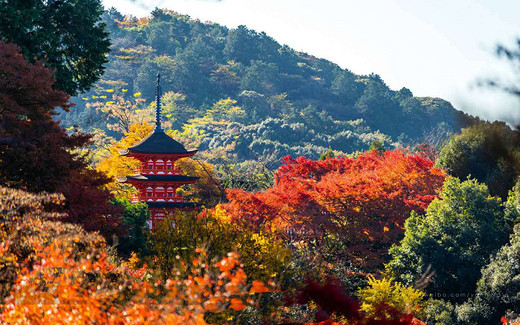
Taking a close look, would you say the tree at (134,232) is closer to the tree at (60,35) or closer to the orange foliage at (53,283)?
the tree at (60,35)

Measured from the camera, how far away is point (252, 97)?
121 metres

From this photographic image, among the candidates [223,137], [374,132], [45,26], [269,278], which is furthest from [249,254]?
[374,132]

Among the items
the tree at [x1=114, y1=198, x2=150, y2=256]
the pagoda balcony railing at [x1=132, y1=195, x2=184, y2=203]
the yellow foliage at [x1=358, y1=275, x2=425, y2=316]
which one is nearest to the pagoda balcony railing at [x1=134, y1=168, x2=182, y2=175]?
the pagoda balcony railing at [x1=132, y1=195, x2=184, y2=203]

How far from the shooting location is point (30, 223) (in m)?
15.0

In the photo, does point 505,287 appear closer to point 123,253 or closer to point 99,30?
point 123,253

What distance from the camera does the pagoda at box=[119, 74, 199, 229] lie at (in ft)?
141

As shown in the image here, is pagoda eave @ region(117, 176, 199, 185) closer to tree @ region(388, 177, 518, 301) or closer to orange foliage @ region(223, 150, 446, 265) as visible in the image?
orange foliage @ region(223, 150, 446, 265)

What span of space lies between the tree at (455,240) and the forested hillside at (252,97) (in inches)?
2575

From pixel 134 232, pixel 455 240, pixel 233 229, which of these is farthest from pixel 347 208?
pixel 233 229

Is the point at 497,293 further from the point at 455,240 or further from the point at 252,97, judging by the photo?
the point at 252,97

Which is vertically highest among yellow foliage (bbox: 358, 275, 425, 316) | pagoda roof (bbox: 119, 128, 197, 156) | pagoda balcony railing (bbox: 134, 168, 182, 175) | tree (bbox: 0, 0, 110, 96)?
tree (bbox: 0, 0, 110, 96)

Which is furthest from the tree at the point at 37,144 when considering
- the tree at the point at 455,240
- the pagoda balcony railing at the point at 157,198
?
the pagoda balcony railing at the point at 157,198

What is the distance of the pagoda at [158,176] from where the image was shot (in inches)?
1695

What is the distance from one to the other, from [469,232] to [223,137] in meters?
74.5
